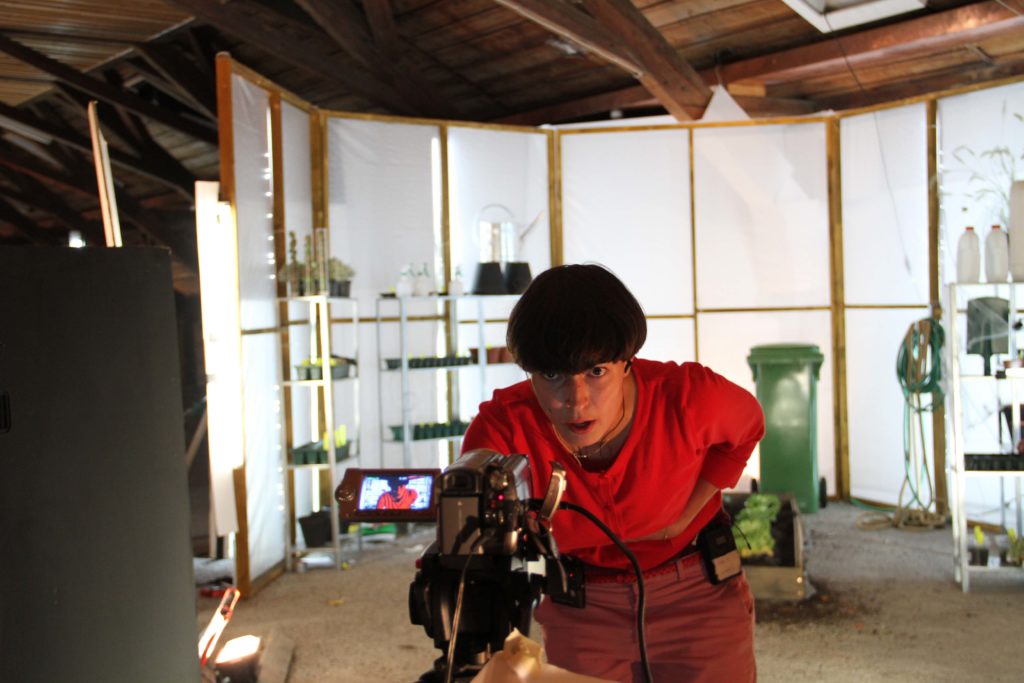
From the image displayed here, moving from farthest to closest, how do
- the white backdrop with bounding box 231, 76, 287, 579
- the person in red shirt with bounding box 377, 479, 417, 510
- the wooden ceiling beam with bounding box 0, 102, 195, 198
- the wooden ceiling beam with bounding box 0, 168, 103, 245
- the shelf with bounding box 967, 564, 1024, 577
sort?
the wooden ceiling beam with bounding box 0, 168, 103, 245 → the wooden ceiling beam with bounding box 0, 102, 195, 198 → the white backdrop with bounding box 231, 76, 287, 579 → the shelf with bounding box 967, 564, 1024, 577 → the person in red shirt with bounding box 377, 479, 417, 510

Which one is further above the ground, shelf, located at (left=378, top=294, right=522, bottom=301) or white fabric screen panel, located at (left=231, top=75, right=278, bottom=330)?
white fabric screen panel, located at (left=231, top=75, right=278, bottom=330)

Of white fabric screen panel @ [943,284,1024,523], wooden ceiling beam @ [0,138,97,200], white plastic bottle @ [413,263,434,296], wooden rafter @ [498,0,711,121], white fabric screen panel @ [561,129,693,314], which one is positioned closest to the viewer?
wooden rafter @ [498,0,711,121]

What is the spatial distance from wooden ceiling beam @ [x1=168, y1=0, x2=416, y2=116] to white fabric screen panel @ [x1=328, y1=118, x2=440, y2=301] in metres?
0.50

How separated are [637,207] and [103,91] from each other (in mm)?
3859

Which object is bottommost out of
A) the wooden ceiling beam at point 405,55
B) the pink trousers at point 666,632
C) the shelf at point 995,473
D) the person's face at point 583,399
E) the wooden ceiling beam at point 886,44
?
the shelf at point 995,473

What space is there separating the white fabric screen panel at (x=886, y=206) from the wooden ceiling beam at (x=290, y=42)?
3200 mm

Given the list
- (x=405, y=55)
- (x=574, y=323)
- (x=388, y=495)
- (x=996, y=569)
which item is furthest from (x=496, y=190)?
(x=388, y=495)

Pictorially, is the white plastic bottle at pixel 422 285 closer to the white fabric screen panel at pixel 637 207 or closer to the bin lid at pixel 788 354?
the white fabric screen panel at pixel 637 207

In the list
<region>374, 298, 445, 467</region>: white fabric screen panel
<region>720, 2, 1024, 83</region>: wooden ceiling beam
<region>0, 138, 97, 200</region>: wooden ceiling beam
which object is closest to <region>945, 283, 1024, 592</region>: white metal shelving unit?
<region>720, 2, 1024, 83</region>: wooden ceiling beam

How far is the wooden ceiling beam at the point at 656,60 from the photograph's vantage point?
5461 mm

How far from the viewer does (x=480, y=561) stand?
40.5 inches

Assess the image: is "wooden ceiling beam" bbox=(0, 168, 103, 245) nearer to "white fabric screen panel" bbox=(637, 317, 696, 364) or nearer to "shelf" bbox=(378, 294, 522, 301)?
"shelf" bbox=(378, 294, 522, 301)

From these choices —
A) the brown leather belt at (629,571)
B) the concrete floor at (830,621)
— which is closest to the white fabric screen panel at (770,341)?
the concrete floor at (830,621)

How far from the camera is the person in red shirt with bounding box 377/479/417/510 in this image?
1.18 meters
